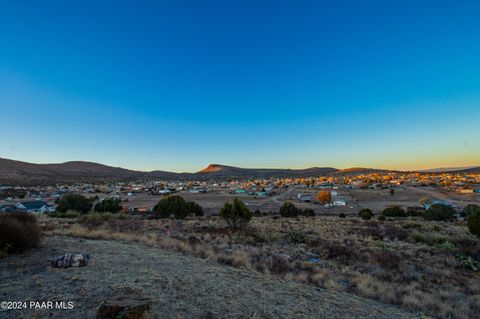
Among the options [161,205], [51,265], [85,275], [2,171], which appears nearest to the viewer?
[85,275]

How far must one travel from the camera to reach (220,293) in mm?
6594

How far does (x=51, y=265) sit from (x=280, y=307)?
6.77 m

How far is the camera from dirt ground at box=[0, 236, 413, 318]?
5402 millimetres

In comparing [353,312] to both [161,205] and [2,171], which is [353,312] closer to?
[161,205]

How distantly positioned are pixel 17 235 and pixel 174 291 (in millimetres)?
6977

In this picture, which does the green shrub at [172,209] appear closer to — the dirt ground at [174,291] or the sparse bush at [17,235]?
the sparse bush at [17,235]

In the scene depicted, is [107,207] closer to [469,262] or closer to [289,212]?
[289,212]

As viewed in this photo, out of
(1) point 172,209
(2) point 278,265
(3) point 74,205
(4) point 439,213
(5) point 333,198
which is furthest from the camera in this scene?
(5) point 333,198

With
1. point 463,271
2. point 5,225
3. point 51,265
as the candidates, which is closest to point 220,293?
point 51,265

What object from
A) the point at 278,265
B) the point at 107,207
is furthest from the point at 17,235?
the point at 107,207

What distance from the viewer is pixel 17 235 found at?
9.09 m

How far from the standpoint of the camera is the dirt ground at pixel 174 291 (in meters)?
5.40

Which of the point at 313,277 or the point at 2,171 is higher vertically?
the point at 2,171

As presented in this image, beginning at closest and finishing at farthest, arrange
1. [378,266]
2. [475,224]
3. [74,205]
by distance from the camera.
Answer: [378,266] → [475,224] → [74,205]
